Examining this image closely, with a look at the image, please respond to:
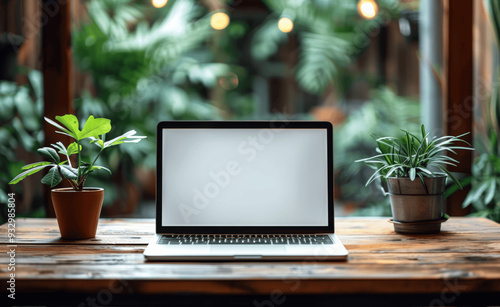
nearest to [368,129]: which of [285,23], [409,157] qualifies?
[285,23]

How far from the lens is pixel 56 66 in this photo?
167 centimetres

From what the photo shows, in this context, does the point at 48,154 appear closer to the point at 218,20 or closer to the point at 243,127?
the point at 243,127

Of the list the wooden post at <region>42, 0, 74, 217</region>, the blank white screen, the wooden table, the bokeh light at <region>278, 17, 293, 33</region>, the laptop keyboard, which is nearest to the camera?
the wooden table

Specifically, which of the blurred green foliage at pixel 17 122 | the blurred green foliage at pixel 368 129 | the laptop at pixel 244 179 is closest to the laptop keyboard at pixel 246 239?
the laptop at pixel 244 179

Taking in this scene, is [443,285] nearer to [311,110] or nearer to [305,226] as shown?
[305,226]

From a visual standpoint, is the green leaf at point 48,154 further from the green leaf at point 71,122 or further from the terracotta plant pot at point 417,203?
the terracotta plant pot at point 417,203

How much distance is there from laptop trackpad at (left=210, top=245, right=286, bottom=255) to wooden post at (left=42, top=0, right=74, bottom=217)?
3.02 feet

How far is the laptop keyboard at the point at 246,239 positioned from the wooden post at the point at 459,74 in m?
0.82

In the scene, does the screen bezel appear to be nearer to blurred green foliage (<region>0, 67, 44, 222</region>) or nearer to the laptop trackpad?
the laptop trackpad

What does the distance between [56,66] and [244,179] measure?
0.93 m

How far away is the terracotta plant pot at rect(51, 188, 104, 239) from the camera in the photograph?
116cm

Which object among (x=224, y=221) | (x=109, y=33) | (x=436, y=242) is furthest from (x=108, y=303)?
(x=109, y=33)

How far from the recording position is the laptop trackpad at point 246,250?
99 cm

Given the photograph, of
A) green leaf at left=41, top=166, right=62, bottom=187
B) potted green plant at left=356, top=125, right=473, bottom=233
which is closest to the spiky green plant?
potted green plant at left=356, top=125, right=473, bottom=233
